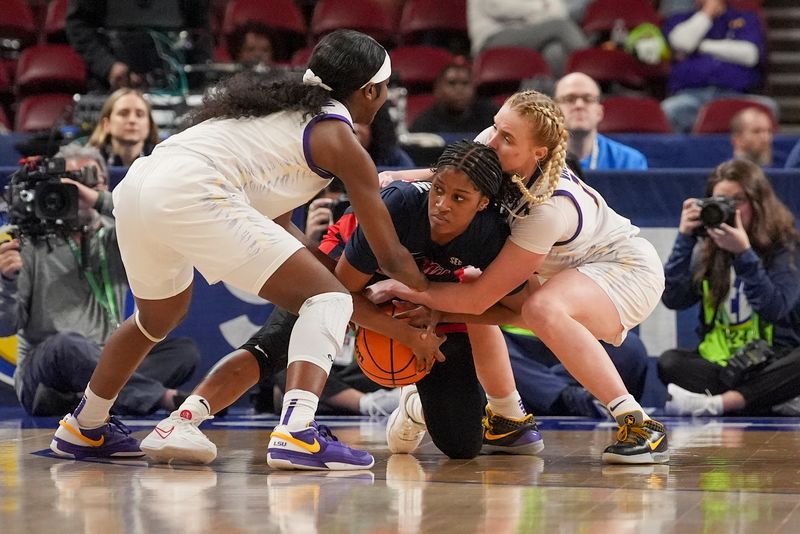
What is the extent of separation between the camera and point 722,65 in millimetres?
9578

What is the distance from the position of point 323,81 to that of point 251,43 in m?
5.60

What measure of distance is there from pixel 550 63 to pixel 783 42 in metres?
2.27

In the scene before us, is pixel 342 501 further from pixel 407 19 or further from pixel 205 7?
pixel 407 19

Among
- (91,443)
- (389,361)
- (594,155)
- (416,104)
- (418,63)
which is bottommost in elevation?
(91,443)

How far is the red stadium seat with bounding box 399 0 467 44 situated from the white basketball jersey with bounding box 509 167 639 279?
578cm

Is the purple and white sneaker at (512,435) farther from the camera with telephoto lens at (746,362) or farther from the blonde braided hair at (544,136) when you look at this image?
the camera with telephoto lens at (746,362)

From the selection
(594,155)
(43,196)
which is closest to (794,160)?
(594,155)

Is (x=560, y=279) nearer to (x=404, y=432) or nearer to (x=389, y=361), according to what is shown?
(x=389, y=361)

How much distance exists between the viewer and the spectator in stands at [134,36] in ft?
28.0

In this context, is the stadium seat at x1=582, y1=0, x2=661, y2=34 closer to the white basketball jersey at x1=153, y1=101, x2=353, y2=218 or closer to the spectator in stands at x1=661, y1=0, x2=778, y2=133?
the spectator in stands at x1=661, y1=0, x2=778, y2=133

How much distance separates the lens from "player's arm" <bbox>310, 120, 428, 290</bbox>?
390cm

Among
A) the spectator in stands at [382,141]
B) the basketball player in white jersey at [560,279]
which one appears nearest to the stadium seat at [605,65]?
the spectator in stands at [382,141]

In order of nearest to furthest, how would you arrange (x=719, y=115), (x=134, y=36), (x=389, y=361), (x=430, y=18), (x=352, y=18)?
(x=389, y=361), (x=134, y=36), (x=719, y=115), (x=352, y=18), (x=430, y=18)

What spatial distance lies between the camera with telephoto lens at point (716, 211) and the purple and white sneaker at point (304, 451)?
2568 mm
